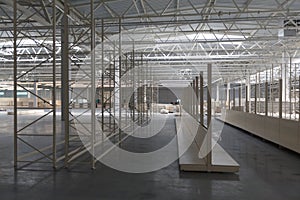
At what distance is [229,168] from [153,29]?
14148mm

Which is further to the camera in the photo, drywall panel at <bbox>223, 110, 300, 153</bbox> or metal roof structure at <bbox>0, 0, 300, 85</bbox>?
metal roof structure at <bbox>0, 0, 300, 85</bbox>

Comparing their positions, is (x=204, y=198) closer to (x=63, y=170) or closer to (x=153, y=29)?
(x=63, y=170)

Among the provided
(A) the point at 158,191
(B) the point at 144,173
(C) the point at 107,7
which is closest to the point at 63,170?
(B) the point at 144,173

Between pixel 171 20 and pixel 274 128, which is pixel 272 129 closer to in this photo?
pixel 274 128

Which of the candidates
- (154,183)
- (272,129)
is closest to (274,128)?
(272,129)

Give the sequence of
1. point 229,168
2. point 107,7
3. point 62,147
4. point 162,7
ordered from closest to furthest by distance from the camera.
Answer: point 229,168
point 62,147
point 107,7
point 162,7

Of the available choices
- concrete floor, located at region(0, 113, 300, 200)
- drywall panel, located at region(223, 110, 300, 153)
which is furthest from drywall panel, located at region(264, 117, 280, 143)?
concrete floor, located at region(0, 113, 300, 200)

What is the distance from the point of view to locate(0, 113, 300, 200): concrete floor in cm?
542

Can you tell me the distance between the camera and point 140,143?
11.4 m

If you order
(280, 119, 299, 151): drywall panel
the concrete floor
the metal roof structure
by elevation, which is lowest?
the concrete floor

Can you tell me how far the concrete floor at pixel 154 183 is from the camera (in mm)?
5422

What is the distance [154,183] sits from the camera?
6.18 meters

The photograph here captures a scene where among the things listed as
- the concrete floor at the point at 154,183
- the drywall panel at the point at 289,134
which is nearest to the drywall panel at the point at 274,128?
the drywall panel at the point at 289,134

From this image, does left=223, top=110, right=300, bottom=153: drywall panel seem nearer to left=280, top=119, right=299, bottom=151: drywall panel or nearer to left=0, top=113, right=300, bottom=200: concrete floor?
left=280, top=119, right=299, bottom=151: drywall panel
